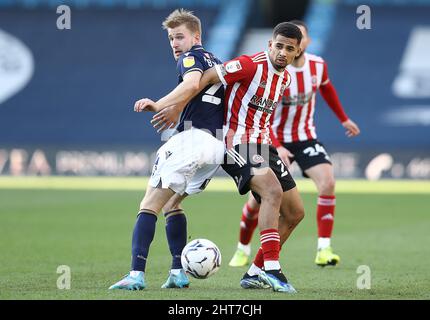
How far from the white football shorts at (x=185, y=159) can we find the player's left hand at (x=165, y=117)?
297 mm

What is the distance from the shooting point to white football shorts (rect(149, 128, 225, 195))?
257 inches

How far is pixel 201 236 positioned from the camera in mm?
10578

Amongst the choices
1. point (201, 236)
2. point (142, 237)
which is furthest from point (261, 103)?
point (201, 236)

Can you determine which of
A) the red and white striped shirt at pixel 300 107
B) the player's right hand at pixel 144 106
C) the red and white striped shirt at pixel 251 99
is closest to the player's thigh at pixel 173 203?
the red and white striped shirt at pixel 251 99

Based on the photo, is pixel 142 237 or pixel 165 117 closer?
pixel 165 117

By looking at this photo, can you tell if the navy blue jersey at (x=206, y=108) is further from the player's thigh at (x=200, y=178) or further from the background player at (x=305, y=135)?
the background player at (x=305, y=135)

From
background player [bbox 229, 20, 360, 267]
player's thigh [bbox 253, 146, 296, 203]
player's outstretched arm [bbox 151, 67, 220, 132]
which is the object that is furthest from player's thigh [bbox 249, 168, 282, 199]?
background player [bbox 229, 20, 360, 267]

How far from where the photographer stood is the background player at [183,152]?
21.2ft

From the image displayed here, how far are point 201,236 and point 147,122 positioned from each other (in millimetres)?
11902

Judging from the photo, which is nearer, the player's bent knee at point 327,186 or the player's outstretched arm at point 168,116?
the player's outstretched arm at point 168,116

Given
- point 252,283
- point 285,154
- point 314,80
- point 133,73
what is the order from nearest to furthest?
1. point 252,283
2. point 285,154
3. point 314,80
4. point 133,73

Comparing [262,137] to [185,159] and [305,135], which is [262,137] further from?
[305,135]

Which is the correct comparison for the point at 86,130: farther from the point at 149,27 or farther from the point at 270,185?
the point at 270,185
